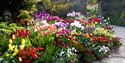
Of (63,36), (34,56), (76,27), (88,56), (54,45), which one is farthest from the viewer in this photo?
(76,27)

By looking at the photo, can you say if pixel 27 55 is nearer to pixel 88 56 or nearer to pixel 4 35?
pixel 4 35

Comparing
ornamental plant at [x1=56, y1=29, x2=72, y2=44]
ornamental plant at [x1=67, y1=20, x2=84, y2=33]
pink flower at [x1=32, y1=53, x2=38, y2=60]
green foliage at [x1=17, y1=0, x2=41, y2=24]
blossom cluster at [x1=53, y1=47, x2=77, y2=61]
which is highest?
green foliage at [x1=17, y1=0, x2=41, y2=24]

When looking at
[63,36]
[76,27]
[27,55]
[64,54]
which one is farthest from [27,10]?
[27,55]

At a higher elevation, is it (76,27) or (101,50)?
(76,27)

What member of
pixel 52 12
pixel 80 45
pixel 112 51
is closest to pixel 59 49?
pixel 80 45

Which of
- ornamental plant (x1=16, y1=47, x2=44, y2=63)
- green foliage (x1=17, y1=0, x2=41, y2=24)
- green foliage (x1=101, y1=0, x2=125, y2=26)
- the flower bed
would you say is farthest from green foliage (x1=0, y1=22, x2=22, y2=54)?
green foliage (x1=101, y1=0, x2=125, y2=26)

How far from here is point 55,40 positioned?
5.00m

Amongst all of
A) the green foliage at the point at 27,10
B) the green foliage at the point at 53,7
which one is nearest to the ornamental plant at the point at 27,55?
the green foliage at the point at 27,10

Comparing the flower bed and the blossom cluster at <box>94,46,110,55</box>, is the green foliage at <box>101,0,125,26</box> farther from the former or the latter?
the blossom cluster at <box>94,46,110,55</box>

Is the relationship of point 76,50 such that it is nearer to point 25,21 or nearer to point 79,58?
point 79,58

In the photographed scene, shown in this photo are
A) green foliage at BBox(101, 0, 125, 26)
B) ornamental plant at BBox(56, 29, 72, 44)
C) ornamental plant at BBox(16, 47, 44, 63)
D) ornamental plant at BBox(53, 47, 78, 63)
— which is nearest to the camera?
ornamental plant at BBox(16, 47, 44, 63)

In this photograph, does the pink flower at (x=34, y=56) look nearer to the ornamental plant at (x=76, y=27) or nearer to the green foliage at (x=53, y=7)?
the ornamental plant at (x=76, y=27)

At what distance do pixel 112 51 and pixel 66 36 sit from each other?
1344mm

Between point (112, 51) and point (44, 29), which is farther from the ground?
Answer: point (44, 29)
